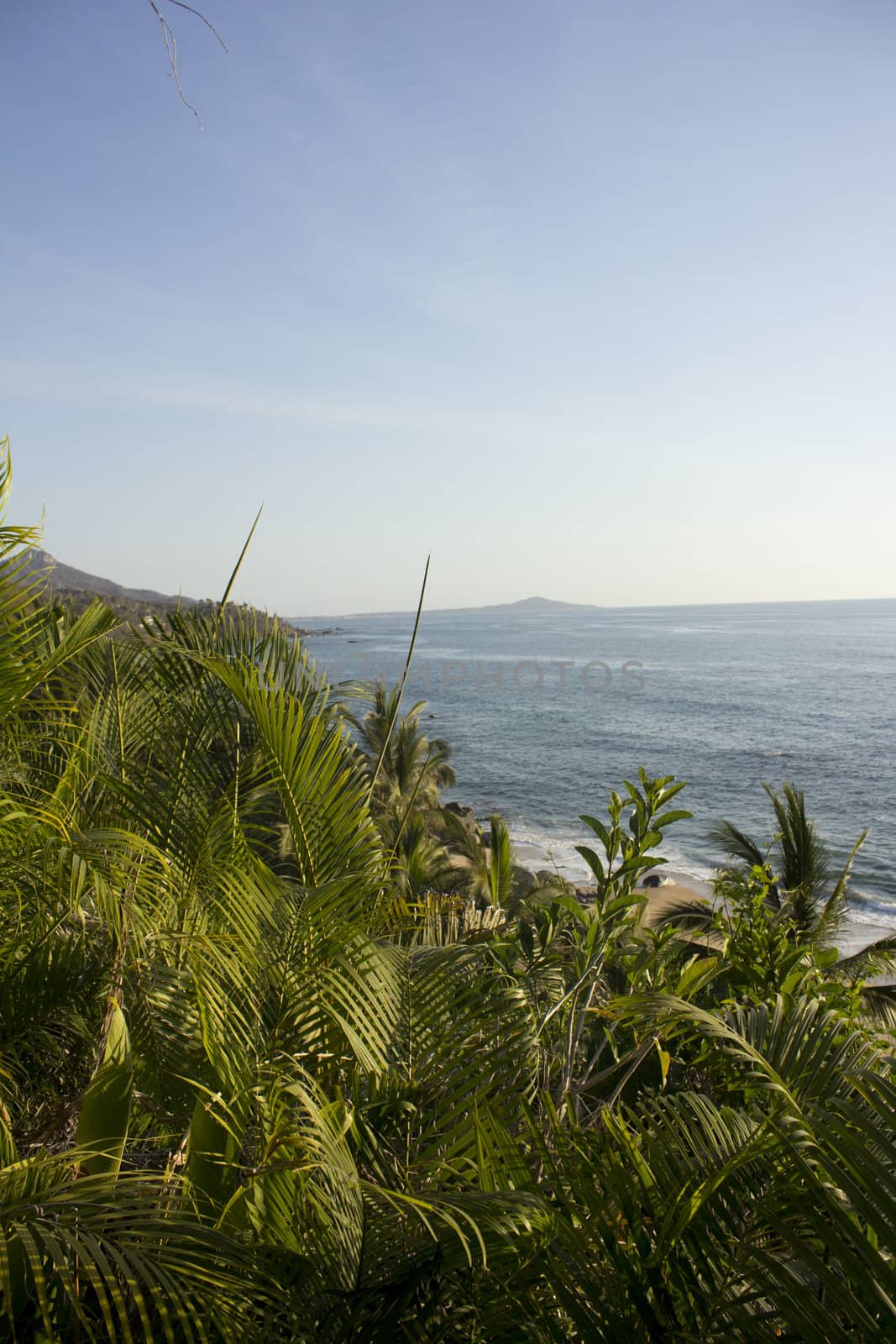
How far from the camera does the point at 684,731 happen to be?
181 ft

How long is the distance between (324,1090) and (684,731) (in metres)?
55.6

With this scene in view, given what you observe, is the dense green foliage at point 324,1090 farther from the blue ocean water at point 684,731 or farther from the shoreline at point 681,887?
the shoreline at point 681,887

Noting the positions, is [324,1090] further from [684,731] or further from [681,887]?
[684,731]

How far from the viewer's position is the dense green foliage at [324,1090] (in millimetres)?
1291

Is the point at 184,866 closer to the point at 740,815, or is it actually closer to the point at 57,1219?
the point at 57,1219

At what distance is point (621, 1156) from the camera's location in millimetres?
1721

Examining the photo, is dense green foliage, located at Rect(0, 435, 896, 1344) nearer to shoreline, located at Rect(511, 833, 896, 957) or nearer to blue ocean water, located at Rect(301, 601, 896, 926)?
blue ocean water, located at Rect(301, 601, 896, 926)

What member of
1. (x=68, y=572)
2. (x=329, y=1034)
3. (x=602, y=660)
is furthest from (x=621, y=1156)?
(x=602, y=660)

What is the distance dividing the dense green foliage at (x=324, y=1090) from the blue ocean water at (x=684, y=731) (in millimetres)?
1898

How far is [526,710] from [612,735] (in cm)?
1543

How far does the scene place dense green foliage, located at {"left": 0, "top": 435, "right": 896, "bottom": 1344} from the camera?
1.29m

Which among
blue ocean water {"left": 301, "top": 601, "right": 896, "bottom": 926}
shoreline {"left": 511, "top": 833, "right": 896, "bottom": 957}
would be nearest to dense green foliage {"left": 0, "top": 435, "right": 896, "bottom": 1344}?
blue ocean water {"left": 301, "top": 601, "right": 896, "bottom": 926}

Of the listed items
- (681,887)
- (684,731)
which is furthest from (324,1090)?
(684,731)

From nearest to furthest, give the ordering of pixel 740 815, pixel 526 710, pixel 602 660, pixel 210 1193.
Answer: pixel 210 1193 → pixel 740 815 → pixel 526 710 → pixel 602 660
